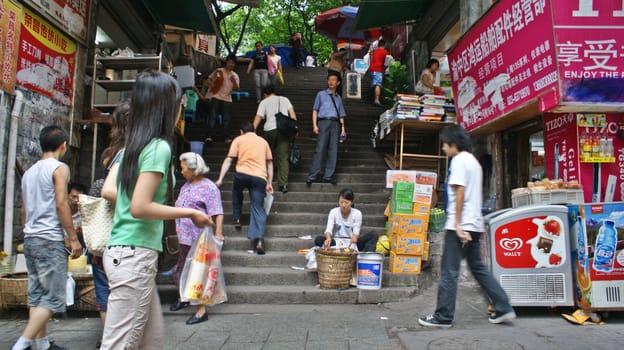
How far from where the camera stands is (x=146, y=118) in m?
2.15

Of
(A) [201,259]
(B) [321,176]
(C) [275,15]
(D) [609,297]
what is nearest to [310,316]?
(A) [201,259]

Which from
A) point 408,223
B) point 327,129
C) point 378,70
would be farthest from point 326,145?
point 378,70

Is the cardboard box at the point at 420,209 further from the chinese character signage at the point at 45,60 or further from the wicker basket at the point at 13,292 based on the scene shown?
the chinese character signage at the point at 45,60

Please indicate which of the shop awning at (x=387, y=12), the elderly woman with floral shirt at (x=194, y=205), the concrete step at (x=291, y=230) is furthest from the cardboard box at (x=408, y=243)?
the shop awning at (x=387, y=12)

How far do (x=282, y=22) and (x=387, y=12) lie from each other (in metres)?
18.5

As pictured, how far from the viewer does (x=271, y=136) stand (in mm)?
8047

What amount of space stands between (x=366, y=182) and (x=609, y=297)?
191 inches

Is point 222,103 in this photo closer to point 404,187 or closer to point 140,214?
point 404,187

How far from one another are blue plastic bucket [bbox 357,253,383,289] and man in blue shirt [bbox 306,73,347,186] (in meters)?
2.95

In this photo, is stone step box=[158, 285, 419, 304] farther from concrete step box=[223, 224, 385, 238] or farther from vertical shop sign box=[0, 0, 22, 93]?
vertical shop sign box=[0, 0, 22, 93]

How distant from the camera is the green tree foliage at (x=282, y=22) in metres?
26.0

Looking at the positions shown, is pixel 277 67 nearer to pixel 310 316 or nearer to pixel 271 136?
pixel 271 136

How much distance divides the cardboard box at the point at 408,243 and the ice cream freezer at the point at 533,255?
1.24 meters

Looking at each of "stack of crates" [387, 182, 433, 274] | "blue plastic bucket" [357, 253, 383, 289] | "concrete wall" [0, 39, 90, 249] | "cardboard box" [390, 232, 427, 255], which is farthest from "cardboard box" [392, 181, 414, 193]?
"concrete wall" [0, 39, 90, 249]
